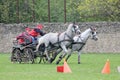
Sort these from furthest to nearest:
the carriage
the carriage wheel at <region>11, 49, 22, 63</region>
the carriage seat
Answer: the carriage wheel at <region>11, 49, 22, 63</region> < the carriage seat < the carriage

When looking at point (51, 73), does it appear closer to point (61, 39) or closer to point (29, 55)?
point (61, 39)

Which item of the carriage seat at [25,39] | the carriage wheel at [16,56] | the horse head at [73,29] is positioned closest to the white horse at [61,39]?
the horse head at [73,29]

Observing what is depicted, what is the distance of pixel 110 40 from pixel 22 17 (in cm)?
1721

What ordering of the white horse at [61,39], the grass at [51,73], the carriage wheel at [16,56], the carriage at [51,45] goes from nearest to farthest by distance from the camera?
the grass at [51,73], the white horse at [61,39], the carriage at [51,45], the carriage wheel at [16,56]

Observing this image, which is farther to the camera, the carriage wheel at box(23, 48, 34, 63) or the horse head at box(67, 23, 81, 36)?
the carriage wheel at box(23, 48, 34, 63)

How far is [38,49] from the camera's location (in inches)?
1262

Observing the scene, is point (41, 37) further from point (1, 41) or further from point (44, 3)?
point (44, 3)

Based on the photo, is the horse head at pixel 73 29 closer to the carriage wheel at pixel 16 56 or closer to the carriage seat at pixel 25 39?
the carriage seat at pixel 25 39

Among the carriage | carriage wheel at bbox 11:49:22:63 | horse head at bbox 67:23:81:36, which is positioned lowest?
carriage wheel at bbox 11:49:22:63

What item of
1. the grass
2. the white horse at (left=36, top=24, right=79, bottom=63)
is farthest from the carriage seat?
the grass

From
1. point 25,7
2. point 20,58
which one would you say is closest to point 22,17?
point 25,7

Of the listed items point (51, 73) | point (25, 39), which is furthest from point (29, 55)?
point (51, 73)

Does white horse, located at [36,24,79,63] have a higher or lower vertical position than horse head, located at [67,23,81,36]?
lower

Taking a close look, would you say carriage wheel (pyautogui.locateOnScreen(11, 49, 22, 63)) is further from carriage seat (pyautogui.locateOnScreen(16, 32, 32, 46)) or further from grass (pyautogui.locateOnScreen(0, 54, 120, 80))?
grass (pyautogui.locateOnScreen(0, 54, 120, 80))
